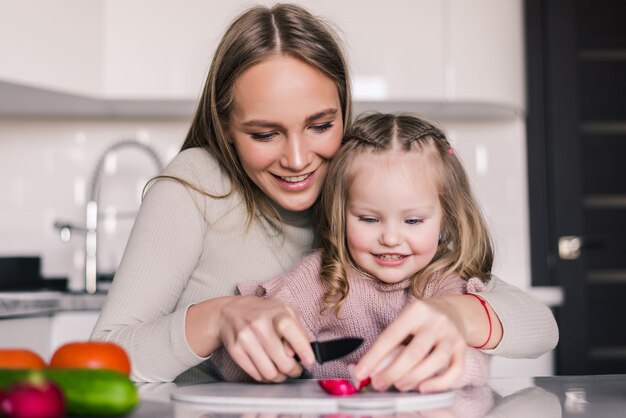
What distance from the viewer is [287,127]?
1436 millimetres

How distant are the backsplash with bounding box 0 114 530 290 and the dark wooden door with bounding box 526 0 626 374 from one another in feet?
0.31

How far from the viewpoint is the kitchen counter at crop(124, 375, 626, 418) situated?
869mm

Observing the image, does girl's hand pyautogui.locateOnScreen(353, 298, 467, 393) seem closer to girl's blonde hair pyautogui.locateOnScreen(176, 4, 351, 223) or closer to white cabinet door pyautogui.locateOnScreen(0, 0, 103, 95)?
girl's blonde hair pyautogui.locateOnScreen(176, 4, 351, 223)

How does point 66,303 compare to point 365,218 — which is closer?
point 365,218

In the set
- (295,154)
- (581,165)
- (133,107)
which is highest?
(133,107)

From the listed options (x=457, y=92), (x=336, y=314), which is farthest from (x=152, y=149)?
(x=336, y=314)

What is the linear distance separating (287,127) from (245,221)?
221mm

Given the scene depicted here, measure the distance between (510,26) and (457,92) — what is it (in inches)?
15.2

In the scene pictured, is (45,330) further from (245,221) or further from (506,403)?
(506,403)

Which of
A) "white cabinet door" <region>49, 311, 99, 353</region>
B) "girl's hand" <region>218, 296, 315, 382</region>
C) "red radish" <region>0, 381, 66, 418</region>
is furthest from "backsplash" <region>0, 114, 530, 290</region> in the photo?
"red radish" <region>0, 381, 66, 418</region>

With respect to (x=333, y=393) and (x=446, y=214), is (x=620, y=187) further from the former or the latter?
(x=333, y=393)

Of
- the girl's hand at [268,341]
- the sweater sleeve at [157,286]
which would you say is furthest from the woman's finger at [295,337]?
the sweater sleeve at [157,286]

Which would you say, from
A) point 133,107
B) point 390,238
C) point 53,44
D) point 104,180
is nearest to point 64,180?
point 104,180

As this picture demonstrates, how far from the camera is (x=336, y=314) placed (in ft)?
4.65
